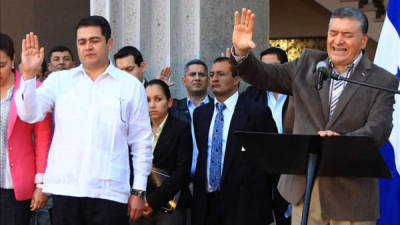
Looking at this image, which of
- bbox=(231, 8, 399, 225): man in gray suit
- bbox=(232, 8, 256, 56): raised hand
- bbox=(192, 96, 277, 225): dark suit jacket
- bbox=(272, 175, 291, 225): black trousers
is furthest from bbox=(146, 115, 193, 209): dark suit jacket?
bbox=(232, 8, 256, 56): raised hand

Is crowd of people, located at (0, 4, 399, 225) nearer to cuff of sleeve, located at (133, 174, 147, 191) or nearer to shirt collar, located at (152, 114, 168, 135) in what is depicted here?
cuff of sleeve, located at (133, 174, 147, 191)

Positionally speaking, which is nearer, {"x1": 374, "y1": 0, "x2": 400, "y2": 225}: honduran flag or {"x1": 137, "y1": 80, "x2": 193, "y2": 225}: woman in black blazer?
{"x1": 137, "y1": 80, "x2": 193, "y2": 225}: woman in black blazer

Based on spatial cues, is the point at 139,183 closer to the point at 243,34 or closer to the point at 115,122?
the point at 115,122

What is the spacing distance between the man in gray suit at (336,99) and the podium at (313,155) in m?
0.34

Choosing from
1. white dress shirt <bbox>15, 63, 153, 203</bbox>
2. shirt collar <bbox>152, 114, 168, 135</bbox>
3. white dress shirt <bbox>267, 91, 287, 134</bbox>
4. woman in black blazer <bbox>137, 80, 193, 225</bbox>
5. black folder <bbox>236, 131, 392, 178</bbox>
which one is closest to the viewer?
black folder <bbox>236, 131, 392, 178</bbox>

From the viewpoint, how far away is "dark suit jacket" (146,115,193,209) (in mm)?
5695

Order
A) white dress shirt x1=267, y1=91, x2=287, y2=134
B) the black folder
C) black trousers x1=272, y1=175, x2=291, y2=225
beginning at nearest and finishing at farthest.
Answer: the black folder, black trousers x1=272, y1=175, x2=291, y2=225, white dress shirt x1=267, y1=91, x2=287, y2=134

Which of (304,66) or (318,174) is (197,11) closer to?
(304,66)

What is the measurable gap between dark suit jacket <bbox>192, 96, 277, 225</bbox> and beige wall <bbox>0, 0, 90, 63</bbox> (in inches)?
130

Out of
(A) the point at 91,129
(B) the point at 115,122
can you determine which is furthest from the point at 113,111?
(A) the point at 91,129

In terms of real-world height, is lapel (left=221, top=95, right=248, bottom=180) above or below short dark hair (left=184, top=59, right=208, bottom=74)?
below

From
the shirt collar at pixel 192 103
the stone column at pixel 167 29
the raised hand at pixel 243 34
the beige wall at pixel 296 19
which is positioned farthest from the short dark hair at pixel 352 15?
the beige wall at pixel 296 19

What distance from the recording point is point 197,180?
5.80 metres

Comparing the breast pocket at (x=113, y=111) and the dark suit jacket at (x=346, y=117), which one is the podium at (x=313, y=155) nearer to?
the dark suit jacket at (x=346, y=117)
